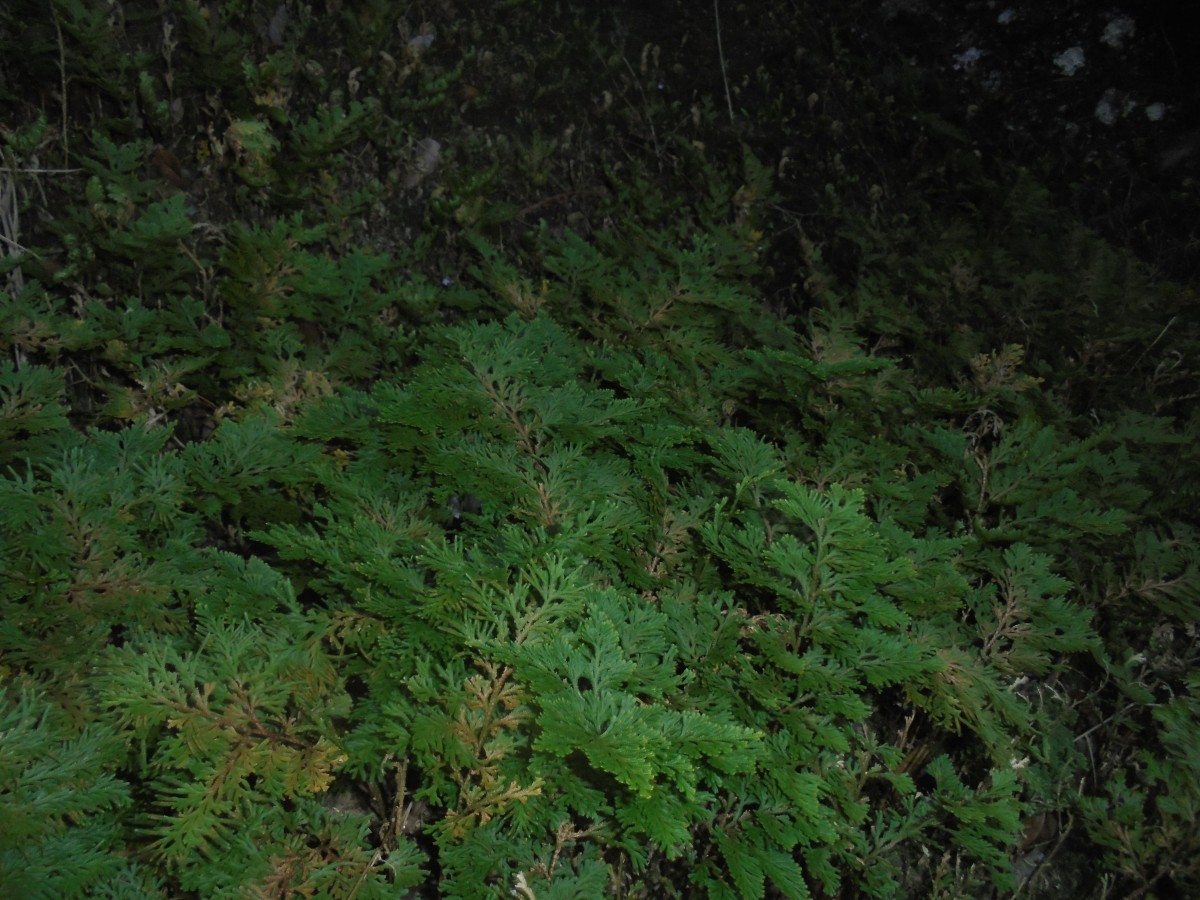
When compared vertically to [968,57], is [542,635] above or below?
below

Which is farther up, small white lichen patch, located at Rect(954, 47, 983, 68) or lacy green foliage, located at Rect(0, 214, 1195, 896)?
small white lichen patch, located at Rect(954, 47, 983, 68)

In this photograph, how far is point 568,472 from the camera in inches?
81.9

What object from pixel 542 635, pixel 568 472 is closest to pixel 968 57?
pixel 568 472

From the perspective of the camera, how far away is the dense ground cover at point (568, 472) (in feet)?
5.36

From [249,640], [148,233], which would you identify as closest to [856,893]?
[249,640]

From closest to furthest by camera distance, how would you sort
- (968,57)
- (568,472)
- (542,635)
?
(542,635) → (568,472) → (968,57)

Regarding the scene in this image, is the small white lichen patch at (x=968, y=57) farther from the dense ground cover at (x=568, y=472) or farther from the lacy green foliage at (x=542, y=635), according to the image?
the lacy green foliage at (x=542, y=635)

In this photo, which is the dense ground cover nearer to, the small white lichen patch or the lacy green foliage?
the lacy green foliage

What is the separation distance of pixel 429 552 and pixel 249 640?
399mm

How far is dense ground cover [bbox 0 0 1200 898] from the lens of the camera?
1.63 metres

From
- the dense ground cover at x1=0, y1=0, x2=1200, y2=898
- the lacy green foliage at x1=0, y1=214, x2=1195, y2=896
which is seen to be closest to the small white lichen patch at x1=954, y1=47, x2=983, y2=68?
the dense ground cover at x1=0, y1=0, x2=1200, y2=898

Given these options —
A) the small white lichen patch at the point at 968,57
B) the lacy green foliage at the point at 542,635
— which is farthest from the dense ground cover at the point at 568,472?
the small white lichen patch at the point at 968,57

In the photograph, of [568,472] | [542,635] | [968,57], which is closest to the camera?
[542,635]

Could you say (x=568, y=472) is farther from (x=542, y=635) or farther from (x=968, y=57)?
(x=968, y=57)
